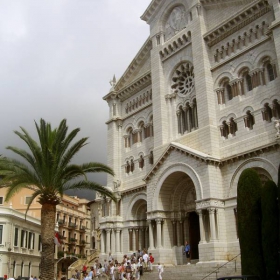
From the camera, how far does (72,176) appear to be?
2217 centimetres

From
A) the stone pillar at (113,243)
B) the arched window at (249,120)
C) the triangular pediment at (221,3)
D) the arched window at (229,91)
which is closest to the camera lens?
the arched window at (249,120)

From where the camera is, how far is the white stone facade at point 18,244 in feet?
138

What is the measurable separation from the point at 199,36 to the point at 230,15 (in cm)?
269

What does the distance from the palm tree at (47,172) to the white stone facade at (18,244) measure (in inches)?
913

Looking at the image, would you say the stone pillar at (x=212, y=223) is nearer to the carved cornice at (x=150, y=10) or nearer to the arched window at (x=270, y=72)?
the arched window at (x=270, y=72)

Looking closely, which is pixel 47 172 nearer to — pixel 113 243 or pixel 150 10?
pixel 113 243

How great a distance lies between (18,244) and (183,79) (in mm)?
26709

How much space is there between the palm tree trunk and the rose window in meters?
15.7

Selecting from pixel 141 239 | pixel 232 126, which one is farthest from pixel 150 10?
pixel 141 239

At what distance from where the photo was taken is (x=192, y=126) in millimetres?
31234

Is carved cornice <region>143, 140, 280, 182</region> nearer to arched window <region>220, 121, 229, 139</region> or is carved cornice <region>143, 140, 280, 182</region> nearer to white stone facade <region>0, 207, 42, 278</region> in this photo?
arched window <region>220, 121, 229, 139</region>

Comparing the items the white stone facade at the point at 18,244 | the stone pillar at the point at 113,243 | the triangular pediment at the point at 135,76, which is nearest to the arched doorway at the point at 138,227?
the stone pillar at the point at 113,243

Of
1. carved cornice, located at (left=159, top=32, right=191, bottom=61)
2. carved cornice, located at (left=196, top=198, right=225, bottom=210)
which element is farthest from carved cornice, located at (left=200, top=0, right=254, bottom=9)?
carved cornice, located at (left=196, top=198, right=225, bottom=210)

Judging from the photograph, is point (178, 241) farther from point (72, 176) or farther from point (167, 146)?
point (72, 176)
